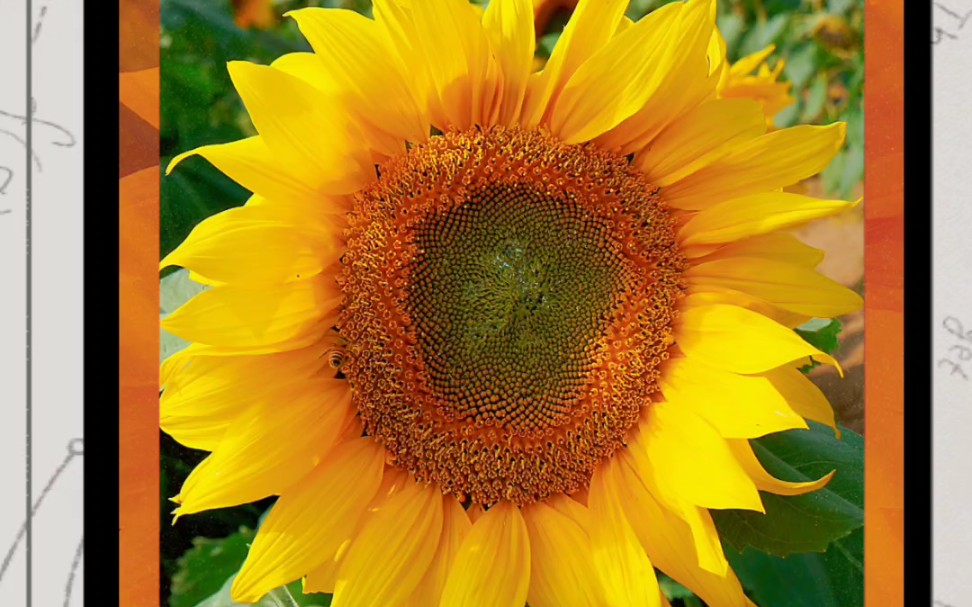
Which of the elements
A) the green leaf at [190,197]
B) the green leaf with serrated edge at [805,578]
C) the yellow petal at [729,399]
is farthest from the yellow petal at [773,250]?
the green leaf at [190,197]

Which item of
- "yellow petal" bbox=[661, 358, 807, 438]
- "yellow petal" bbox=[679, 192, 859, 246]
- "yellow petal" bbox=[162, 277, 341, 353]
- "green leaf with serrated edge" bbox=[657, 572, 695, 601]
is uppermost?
"yellow petal" bbox=[679, 192, 859, 246]

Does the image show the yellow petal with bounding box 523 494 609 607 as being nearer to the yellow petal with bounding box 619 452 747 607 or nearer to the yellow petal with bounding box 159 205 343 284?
the yellow petal with bounding box 619 452 747 607

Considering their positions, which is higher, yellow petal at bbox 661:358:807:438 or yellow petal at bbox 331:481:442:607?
yellow petal at bbox 661:358:807:438
